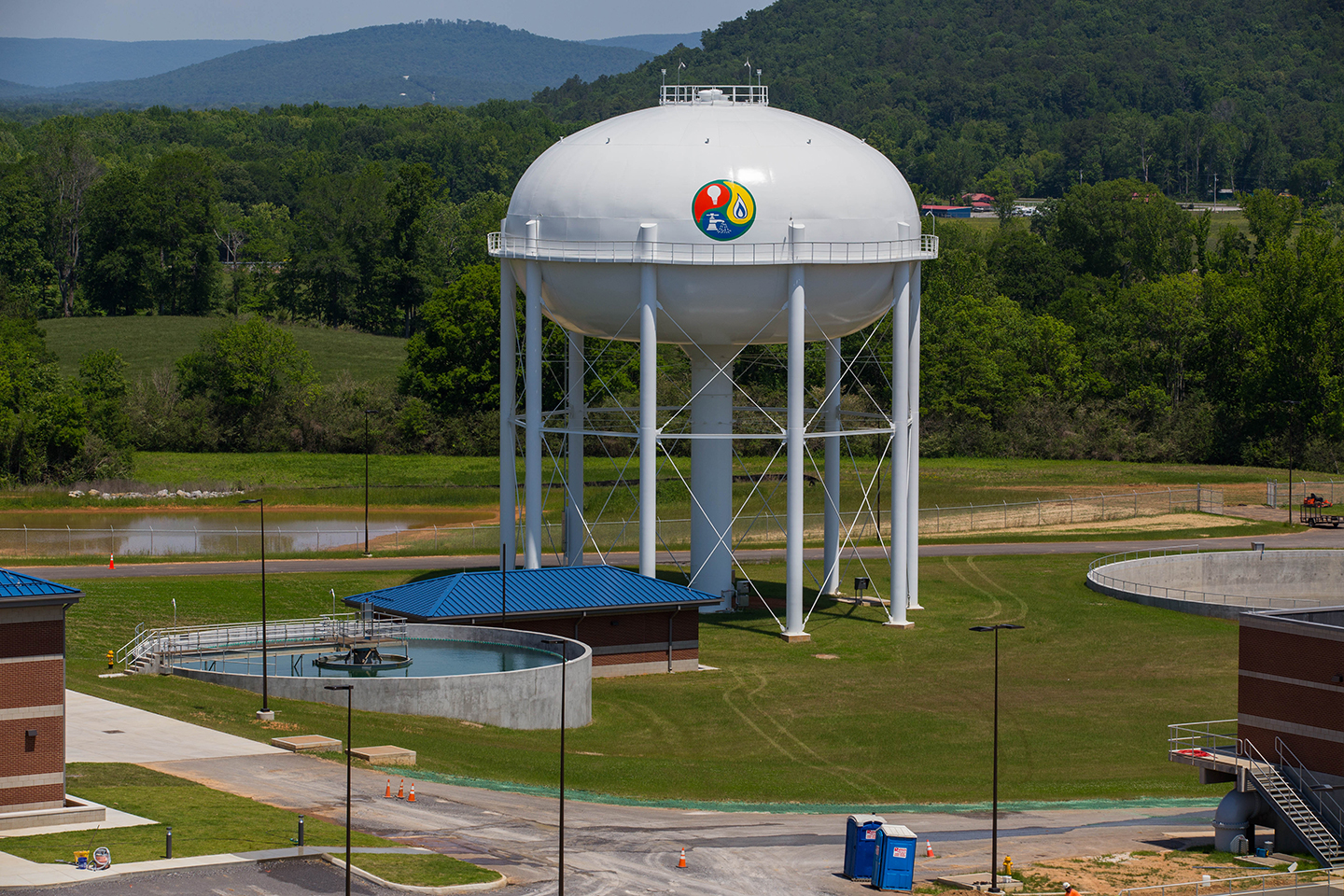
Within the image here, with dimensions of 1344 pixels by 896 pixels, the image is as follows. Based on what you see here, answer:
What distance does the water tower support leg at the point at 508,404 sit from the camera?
75.6 metres

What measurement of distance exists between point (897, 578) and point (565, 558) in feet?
47.4

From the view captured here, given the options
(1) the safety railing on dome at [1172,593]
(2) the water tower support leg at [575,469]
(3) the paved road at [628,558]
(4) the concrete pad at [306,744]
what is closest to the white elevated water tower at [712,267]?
(2) the water tower support leg at [575,469]

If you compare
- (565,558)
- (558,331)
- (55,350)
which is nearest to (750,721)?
(565,558)

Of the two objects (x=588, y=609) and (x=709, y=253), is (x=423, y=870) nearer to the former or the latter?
(x=588, y=609)

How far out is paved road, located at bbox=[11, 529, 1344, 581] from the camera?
8075cm

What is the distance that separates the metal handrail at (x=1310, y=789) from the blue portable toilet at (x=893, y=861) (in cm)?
1191

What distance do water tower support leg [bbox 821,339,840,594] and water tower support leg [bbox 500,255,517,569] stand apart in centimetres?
1330

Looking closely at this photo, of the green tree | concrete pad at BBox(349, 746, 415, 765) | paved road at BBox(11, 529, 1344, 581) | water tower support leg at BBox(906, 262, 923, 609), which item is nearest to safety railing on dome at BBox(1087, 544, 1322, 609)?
paved road at BBox(11, 529, 1344, 581)

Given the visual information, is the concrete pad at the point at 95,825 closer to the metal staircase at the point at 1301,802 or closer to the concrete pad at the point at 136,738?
the concrete pad at the point at 136,738

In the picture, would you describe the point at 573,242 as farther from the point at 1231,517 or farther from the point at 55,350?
the point at 55,350

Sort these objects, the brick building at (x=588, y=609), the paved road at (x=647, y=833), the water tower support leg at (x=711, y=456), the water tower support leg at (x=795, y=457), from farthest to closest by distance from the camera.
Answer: the water tower support leg at (x=711, y=456) → the water tower support leg at (x=795, y=457) → the brick building at (x=588, y=609) → the paved road at (x=647, y=833)

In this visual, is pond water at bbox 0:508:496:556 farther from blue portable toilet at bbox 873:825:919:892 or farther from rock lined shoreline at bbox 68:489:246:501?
blue portable toilet at bbox 873:825:919:892

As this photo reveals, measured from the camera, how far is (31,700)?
42.4 meters

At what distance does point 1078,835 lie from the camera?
46094 millimetres
